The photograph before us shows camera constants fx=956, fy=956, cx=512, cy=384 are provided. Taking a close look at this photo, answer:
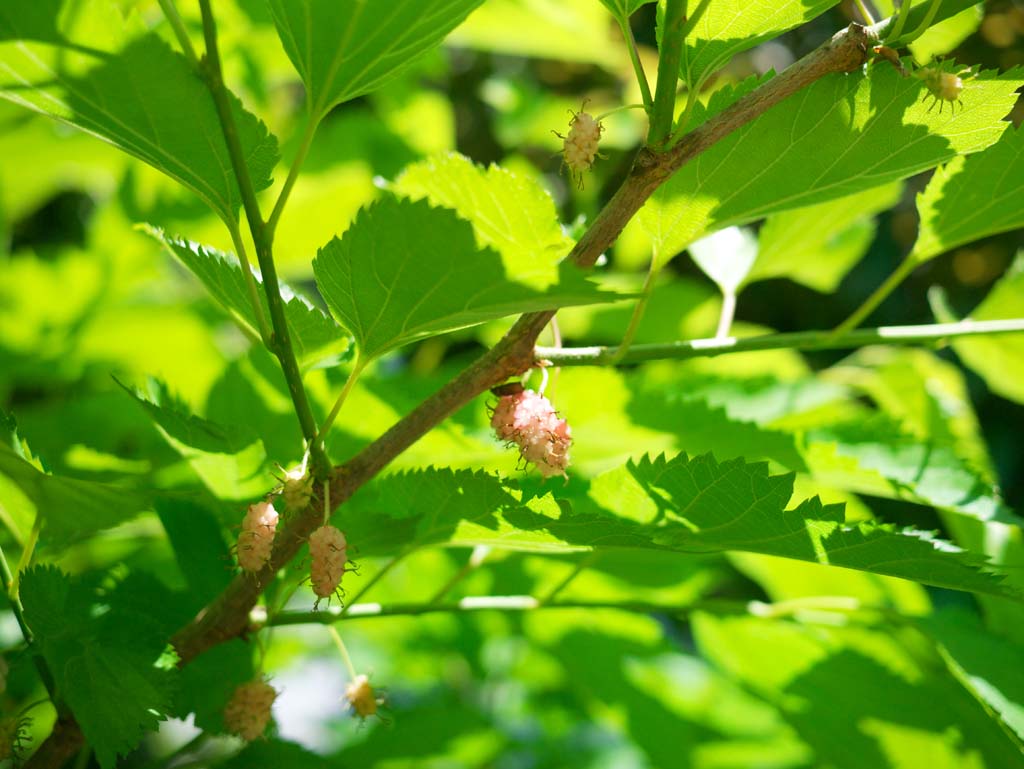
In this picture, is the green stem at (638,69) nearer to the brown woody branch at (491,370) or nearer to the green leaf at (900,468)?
the brown woody branch at (491,370)

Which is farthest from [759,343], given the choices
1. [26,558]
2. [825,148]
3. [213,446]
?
[26,558]

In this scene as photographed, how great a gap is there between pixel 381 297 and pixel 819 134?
0.26m

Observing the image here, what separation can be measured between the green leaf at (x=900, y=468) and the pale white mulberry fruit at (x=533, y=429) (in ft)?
0.77

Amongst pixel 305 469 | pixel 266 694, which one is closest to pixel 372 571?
pixel 266 694

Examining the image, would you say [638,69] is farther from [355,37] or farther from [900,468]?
[900,468]

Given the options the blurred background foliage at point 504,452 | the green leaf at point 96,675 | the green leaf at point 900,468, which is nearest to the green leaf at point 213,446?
the blurred background foliage at point 504,452

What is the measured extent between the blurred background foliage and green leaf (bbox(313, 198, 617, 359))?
0.56ft

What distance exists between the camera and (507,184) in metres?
0.50

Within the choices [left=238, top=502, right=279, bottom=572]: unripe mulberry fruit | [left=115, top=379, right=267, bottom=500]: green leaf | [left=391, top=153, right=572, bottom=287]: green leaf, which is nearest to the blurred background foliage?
[left=115, top=379, right=267, bottom=500]: green leaf

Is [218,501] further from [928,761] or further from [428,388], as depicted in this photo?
[928,761]

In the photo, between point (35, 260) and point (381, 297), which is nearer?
point (381, 297)

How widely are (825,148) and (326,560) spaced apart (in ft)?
1.16

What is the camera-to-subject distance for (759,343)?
0.60 meters

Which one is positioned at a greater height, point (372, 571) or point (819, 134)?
point (819, 134)
